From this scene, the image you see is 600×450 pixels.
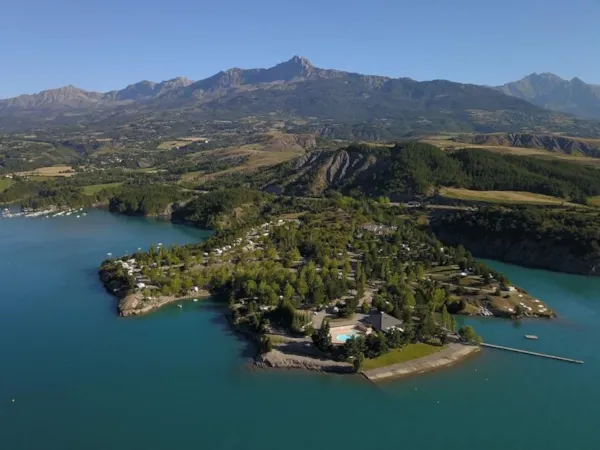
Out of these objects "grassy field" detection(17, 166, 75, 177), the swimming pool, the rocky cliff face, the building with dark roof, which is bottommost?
the rocky cliff face

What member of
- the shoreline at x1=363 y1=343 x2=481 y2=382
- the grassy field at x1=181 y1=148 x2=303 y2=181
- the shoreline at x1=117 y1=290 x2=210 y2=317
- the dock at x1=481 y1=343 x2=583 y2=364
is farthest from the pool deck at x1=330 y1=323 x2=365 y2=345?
the grassy field at x1=181 y1=148 x2=303 y2=181

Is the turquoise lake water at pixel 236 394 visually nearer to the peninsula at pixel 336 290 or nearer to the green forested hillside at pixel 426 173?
the peninsula at pixel 336 290

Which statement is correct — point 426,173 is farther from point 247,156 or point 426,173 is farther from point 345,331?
point 247,156

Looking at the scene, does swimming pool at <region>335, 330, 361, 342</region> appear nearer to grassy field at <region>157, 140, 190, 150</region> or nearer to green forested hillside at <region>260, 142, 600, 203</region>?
green forested hillside at <region>260, 142, 600, 203</region>

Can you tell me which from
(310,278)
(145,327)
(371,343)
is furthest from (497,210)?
(145,327)

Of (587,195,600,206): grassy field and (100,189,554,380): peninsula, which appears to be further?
(587,195,600,206): grassy field

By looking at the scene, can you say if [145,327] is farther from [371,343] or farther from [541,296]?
[541,296]
